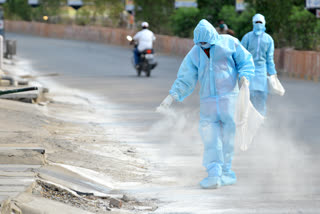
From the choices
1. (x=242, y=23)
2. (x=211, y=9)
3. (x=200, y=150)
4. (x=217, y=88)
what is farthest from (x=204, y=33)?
(x=211, y=9)

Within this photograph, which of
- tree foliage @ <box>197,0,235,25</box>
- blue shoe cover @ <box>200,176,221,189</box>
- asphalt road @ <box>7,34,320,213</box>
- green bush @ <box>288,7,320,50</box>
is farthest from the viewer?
tree foliage @ <box>197,0,235,25</box>

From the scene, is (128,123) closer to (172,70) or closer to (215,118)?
(215,118)

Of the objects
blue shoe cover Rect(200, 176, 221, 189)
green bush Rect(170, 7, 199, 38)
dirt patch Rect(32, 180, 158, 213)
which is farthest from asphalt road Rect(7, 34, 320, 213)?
green bush Rect(170, 7, 199, 38)

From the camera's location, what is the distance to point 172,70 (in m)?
29.6

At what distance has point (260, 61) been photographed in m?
13.5

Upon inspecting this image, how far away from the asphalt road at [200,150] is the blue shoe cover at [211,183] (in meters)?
0.08

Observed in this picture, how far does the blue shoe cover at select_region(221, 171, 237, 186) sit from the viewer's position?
28.0ft

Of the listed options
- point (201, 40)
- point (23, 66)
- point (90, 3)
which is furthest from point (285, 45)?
point (90, 3)

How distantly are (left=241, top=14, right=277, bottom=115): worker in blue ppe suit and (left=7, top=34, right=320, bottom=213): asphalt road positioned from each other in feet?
1.70

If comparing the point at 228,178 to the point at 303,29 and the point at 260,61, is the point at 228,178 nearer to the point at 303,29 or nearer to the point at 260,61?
the point at 260,61

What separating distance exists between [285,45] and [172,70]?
459 centimetres

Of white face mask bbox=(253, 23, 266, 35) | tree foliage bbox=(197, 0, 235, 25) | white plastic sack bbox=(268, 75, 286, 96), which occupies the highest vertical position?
white face mask bbox=(253, 23, 266, 35)

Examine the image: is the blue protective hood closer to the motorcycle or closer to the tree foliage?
the motorcycle

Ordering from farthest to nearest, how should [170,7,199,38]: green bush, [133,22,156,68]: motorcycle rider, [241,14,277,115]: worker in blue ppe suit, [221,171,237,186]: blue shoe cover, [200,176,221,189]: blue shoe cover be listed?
1. [170,7,199,38]: green bush
2. [133,22,156,68]: motorcycle rider
3. [241,14,277,115]: worker in blue ppe suit
4. [221,171,237,186]: blue shoe cover
5. [200,176,221,189]: blue shoe cover
